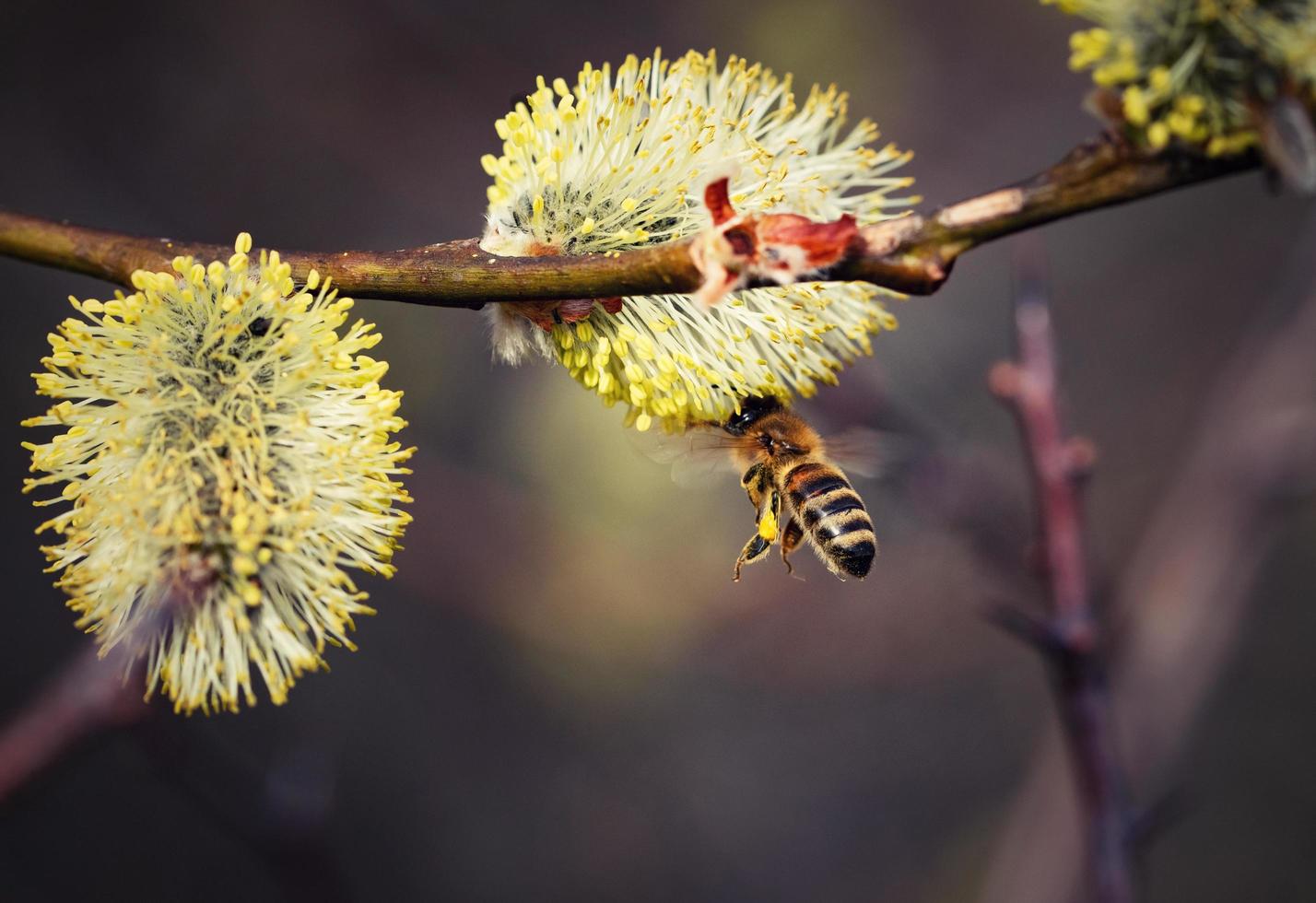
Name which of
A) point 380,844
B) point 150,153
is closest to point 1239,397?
point 380,844

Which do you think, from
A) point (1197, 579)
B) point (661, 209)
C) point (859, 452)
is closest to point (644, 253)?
point (661, 209)

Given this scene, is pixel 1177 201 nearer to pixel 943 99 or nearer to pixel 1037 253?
pixel 943 99

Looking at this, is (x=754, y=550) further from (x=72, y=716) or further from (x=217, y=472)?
(x=72, y=716)

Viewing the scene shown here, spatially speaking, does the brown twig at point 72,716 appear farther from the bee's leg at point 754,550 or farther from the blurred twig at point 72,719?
the bee's leg at point 754,550

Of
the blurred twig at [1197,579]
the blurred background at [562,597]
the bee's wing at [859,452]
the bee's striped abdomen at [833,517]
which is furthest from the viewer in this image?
the blurred background at [562,597]

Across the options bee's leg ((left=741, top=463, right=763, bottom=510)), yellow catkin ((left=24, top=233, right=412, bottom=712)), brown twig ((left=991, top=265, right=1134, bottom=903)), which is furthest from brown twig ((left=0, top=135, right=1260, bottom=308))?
A: brown twig ((left=991, top=265, right=1134, bottom=903))

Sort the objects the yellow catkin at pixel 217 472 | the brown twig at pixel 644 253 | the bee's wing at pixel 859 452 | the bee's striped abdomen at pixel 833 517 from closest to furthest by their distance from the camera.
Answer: the brown twig at pixel 644 253 → the yellow catkin at pixel 217 472 → the bee's striped abdomen at pixel 833 517 → the bee's wing at pixel 859 452

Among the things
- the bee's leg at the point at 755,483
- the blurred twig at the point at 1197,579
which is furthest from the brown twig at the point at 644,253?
the blurred twig at the point at 1197,579

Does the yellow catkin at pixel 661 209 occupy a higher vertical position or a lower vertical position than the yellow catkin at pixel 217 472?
higher
